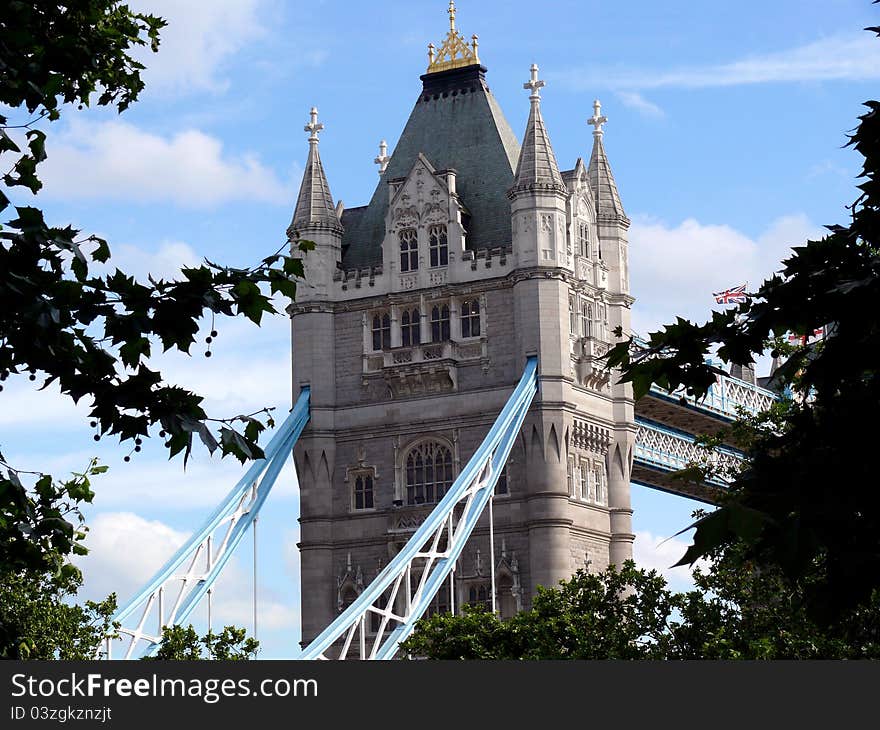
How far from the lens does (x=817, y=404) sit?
1020 cm

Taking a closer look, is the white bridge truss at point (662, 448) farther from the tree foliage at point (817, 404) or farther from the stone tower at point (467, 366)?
the tree foliage at point (817, 404)

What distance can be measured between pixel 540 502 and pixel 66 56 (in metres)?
50.0

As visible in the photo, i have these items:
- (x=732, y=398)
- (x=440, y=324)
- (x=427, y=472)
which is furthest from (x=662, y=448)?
(x=427, y=472)

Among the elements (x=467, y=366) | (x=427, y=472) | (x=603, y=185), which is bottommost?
(x=427, y=472)

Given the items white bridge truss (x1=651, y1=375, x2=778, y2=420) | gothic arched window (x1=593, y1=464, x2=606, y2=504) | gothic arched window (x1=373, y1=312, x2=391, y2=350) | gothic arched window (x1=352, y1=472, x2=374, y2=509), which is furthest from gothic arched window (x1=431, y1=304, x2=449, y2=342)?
white bridge truss (x1=651, y1=375, x2=778, y2=420)

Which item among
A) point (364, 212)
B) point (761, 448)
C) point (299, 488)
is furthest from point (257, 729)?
point (364, 212)

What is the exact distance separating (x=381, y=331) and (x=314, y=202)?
6650 millimetres

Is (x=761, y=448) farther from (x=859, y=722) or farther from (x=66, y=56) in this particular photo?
(x=66, y=56)

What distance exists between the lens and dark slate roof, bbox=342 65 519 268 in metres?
70.5

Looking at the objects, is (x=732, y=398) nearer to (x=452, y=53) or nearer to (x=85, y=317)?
(x=452, y=53)

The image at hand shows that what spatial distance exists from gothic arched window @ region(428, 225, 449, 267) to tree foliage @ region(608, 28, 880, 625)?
58551 millimetres

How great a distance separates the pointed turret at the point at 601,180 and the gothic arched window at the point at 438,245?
7257 mm

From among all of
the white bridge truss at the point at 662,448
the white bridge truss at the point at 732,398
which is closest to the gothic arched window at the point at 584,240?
the white bridge truss at the point at 662,448

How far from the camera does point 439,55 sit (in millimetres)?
75062
